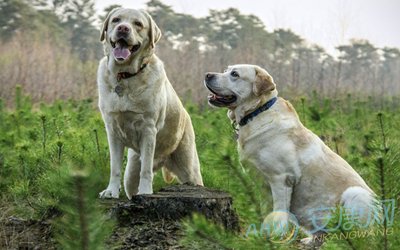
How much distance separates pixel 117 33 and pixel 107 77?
1.14 ft

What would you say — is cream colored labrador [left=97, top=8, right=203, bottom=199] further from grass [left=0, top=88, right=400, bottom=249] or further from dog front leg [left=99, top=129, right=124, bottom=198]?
grass [left=0, top=88, right=400, bottom=249]

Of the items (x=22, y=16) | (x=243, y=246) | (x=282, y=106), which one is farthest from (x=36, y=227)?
(x=22, y=16)

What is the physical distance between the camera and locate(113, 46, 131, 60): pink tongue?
13.4ft

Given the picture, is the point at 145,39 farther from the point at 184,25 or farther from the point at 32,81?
the point at 184,25

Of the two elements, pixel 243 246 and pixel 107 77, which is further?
pixel 107 77

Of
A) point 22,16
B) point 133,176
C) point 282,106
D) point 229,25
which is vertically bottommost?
point 229,25

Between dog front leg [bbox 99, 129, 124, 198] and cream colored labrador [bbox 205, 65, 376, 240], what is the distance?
927mm

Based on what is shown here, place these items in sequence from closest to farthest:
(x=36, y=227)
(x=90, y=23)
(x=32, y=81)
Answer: (x=36, y=227), (x=32, y=81), (x=90, y=23)

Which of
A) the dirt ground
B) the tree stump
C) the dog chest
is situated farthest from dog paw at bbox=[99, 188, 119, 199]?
the tree stump

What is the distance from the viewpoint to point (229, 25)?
3556cm

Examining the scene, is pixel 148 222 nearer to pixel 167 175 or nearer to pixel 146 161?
pixel 146 161

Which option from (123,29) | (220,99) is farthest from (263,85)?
(123,29)

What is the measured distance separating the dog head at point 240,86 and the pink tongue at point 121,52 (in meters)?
0.60

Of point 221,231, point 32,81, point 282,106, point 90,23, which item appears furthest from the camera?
point 90,23
